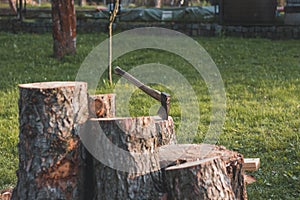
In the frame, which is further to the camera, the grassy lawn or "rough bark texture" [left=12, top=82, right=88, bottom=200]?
the grassy lawn

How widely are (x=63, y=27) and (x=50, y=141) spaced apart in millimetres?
7323

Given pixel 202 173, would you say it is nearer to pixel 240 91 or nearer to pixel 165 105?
pixel 165 105

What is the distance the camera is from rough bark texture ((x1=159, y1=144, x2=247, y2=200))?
10.4 feet

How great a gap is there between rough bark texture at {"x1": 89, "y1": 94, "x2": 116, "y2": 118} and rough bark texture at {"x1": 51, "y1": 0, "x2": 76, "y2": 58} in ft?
22.2

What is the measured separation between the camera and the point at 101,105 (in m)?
3.76

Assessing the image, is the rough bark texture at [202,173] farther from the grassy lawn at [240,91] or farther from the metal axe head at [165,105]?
the grassy lawn at [240,91]

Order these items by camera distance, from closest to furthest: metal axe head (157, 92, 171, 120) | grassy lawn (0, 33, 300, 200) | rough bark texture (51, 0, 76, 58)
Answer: metal axe head (157, 92, 171, 120) < grassy lawn (0, 33, 300, 200) < rough bark texture (51, 0, 76, 58)

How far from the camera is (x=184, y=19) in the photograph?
596 inches

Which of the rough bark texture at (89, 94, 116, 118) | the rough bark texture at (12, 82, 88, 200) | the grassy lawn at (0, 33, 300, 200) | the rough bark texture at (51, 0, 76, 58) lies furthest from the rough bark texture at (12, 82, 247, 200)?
the rough bark texture at (51, 0, 76, 58)

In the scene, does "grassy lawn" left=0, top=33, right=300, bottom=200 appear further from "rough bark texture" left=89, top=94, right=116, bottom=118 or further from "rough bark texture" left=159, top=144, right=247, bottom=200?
"rough bark texture" left=89, top=94, right=116, bottom=118

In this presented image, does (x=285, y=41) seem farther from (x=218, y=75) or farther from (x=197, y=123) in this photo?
(x=197, y=123)

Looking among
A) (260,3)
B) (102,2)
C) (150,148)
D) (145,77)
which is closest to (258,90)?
(145,77)

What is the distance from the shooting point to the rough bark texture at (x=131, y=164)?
10.8ft

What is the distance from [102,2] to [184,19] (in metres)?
12.4
